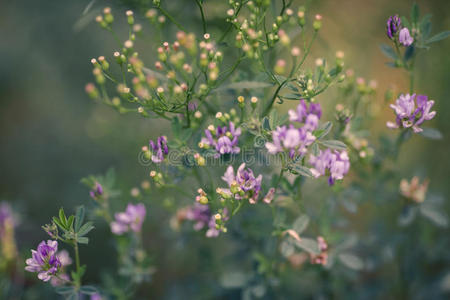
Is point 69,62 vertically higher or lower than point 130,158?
higher

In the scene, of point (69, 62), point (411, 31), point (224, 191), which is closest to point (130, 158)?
point (69, 62)

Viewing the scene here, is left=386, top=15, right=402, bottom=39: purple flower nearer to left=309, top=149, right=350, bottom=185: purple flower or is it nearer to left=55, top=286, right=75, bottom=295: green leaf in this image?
left=309, top=149, right=350, bottom=185: purple flower

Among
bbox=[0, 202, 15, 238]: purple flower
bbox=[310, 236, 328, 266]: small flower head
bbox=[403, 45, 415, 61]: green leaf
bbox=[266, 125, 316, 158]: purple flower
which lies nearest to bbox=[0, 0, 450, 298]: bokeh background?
bbox=[0, 202, 15, 238]: purple flower

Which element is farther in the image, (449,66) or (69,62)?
(69,62)

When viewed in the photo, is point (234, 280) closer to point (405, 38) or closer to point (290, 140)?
point (290, 140)

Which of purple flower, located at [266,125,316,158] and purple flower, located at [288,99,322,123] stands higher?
purple flower, located at [288,99,322,123]

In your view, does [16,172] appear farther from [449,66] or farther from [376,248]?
[449,66]

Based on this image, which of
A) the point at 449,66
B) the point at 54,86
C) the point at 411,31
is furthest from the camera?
the point at 54,86

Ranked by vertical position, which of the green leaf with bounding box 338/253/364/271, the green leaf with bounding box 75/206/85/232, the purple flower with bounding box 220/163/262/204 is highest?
the purple flower with bounding box 220/163/262/204
